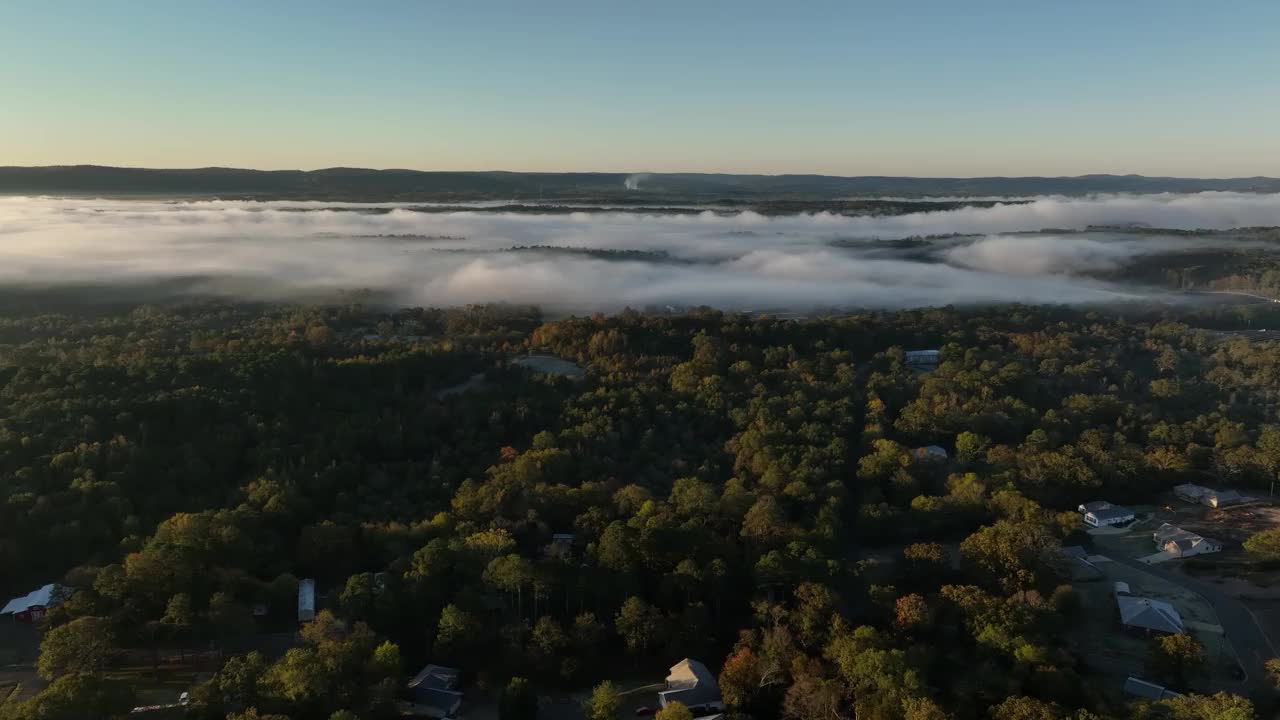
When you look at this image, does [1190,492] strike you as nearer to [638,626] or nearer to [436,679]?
[638,626]

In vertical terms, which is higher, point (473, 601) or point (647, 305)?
point (647, 305)

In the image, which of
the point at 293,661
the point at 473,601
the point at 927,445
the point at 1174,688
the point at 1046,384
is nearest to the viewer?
the point at 293,661

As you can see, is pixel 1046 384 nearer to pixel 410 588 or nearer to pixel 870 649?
pixel 870 649

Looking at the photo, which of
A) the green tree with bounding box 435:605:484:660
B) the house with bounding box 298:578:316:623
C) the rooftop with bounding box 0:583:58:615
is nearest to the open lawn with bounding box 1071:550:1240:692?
the green tree with bounding box 435:605:484:660

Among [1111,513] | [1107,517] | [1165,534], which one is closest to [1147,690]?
[1165,534]

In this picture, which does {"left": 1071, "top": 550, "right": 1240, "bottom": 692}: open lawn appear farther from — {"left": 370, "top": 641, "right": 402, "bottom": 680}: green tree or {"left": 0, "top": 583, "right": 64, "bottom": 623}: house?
{"left": 0, "top": 583, "right": 64, "bottom": 623}: house

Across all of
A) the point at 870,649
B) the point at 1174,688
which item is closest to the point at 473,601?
the point at 870,649
